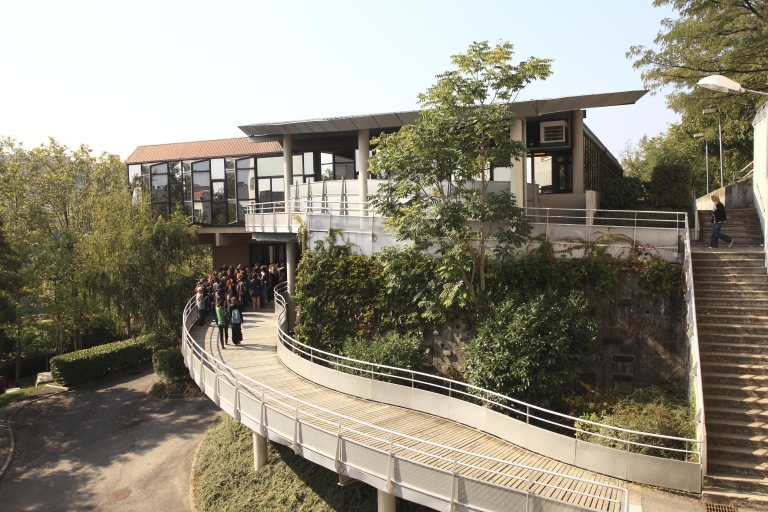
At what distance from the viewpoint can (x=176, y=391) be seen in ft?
74.1

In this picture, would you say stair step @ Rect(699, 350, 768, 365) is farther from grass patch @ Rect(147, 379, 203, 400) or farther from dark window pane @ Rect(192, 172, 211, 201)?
dark window pane @ Rect(192, 172, 211, 201)

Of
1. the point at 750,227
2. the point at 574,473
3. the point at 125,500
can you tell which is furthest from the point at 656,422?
the point at 125,500

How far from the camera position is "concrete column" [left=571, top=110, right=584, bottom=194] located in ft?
62.6

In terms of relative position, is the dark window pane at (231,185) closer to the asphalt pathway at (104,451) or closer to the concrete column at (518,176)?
the asphalt pathway at (104,451)

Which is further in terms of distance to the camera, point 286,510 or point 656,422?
point 286,510

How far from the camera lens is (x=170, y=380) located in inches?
907

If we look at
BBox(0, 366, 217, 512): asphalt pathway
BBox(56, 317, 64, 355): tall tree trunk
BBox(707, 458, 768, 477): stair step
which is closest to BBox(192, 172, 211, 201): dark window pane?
BBox(56, 317, 64, 355): tall tree trunk

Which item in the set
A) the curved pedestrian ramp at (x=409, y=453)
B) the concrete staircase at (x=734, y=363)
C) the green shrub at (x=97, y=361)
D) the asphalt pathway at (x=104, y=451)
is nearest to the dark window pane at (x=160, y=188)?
the green shrub at (x=97, y=361)

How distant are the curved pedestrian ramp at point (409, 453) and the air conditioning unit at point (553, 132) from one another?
11.3 metres

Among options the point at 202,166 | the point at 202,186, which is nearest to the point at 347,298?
the point at 202,186

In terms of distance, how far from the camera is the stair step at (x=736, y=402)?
996 centimetres

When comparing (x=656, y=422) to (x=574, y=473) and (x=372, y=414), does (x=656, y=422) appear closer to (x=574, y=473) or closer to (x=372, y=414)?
(x=574, y=473)

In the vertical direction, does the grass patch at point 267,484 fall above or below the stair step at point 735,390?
below

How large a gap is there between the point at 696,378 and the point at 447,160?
7.11 metres
